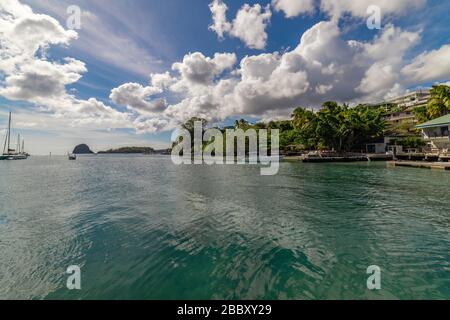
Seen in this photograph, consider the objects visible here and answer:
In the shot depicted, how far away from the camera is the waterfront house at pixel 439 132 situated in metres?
42.0

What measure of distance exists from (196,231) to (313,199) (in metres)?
10.1

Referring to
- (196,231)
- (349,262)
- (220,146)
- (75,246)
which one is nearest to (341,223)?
(349,262)

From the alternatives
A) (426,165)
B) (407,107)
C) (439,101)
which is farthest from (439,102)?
(407,107)

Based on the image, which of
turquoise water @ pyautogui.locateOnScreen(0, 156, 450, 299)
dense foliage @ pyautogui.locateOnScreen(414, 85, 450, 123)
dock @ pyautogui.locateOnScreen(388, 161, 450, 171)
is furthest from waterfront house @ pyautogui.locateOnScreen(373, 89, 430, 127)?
turquoise water @ pyautogui.locateOnScreen(0, 156, 450, 299)

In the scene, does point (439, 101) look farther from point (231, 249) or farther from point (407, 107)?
point (231, 249)

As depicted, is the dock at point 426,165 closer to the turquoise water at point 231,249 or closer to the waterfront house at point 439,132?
the waterfront house at point 439,132

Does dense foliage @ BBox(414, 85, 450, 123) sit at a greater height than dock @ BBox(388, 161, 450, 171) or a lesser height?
greater

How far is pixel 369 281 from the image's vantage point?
6293 mm

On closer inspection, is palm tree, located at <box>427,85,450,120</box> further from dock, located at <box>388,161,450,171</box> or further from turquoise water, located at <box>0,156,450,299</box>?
turquoise water, located at <box>0,156,450,299</box>

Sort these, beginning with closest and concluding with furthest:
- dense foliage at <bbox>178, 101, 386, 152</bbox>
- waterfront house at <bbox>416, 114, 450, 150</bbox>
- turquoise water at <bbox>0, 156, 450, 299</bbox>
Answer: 1. turquoise water at <bbox>0, 156, 450, 299</bbox>
2. waterfront house at <bbox>416, 114, 450, 150</bbox>
3. dense foliage at <bbox>178, 101, 386, 152</bbox>

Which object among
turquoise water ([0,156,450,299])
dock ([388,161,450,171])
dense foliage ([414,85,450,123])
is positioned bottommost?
turquoise water ([0,156,450,299])

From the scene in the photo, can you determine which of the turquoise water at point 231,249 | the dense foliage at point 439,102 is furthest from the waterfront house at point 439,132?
the turquoise water at point 231,249

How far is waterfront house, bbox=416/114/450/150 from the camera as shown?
41969 millimetres
